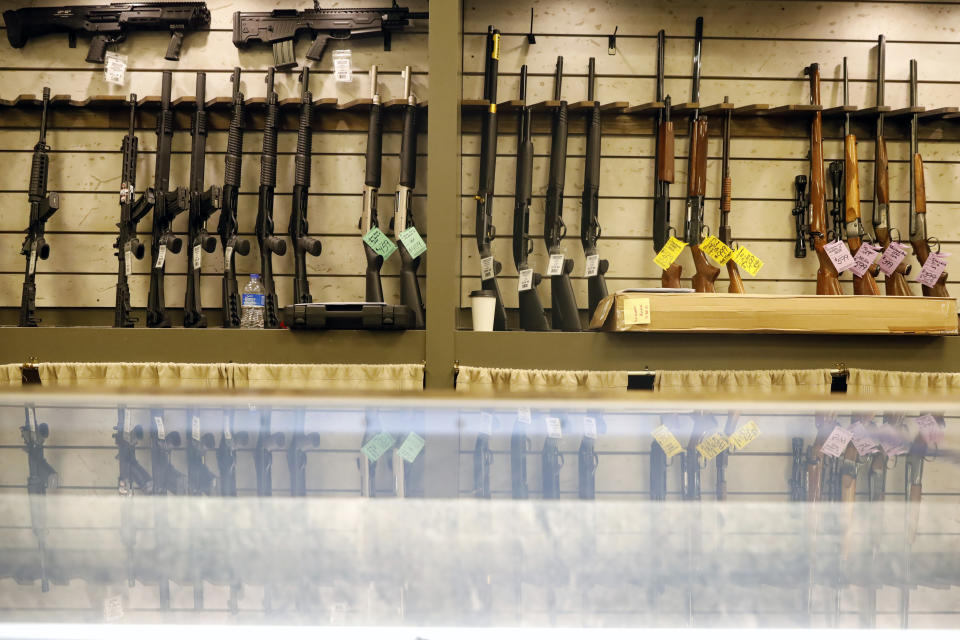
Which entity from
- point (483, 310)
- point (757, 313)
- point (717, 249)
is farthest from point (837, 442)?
point (717, 249)

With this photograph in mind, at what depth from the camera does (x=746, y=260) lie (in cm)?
280

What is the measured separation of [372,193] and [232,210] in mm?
605

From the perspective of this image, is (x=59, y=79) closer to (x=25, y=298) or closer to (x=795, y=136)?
(x=25, y=298)

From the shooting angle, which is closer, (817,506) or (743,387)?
(817,506)

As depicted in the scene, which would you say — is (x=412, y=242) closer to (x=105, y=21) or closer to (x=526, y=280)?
(x=526, y=280)

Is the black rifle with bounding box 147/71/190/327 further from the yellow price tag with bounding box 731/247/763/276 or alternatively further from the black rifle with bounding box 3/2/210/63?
the yellow price tag with bounding box 731/247/763/276

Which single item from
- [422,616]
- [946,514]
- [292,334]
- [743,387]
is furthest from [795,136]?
[422,616]

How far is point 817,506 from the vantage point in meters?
0.35

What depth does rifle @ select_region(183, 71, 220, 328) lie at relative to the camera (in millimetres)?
2859

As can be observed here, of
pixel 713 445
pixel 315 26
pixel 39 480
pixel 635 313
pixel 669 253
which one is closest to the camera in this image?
pixel 39 480

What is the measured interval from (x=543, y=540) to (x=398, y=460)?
5.7 inches

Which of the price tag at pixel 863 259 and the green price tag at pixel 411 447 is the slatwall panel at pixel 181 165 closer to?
the price tag at pixel 863 259

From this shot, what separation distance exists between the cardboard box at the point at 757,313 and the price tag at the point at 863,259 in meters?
0.50

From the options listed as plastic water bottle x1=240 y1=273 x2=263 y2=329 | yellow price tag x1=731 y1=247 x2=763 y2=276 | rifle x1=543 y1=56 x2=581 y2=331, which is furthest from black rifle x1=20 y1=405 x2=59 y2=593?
yellow price tag x1=731 y1=247 x2=763 y2=276
